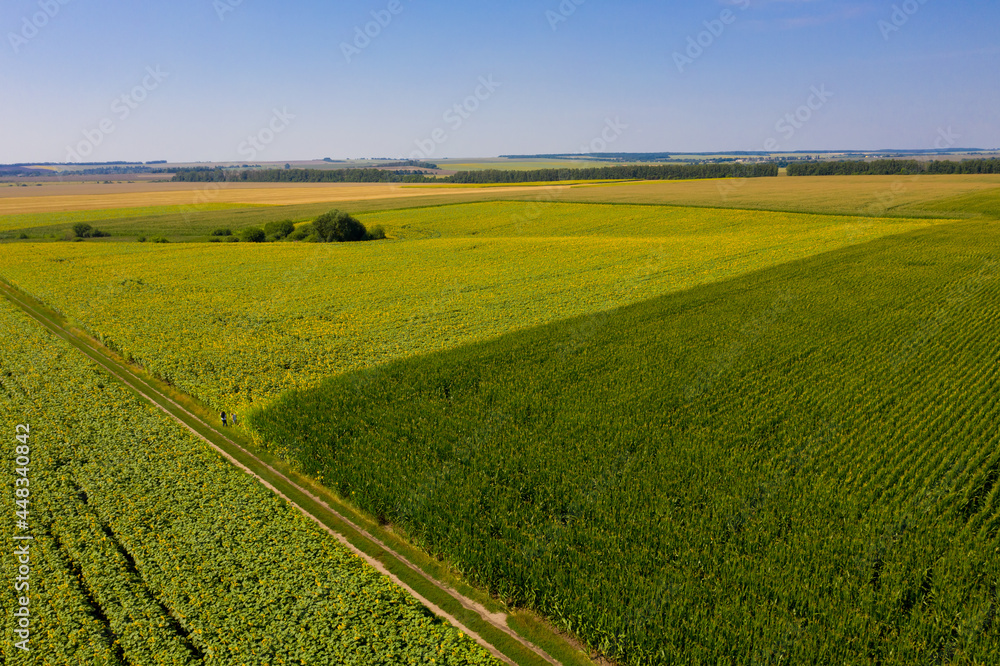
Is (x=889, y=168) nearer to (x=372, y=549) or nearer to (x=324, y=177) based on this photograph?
(x=324, y=177)

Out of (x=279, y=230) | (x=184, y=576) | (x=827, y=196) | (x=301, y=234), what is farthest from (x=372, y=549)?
(x=827, y=196)

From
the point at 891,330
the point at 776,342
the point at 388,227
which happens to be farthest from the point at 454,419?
the point at 388,227

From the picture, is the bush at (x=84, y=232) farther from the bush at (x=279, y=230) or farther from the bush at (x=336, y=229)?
the bush at (x=336, y=229)

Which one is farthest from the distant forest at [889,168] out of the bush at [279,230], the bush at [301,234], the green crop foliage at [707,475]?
the green crop foliage at [707,475]

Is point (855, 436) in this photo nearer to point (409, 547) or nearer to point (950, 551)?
point (950, 551)

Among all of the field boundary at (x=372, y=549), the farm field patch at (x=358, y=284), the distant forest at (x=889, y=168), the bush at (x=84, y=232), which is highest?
the distant forest at (x=889, y=168)
